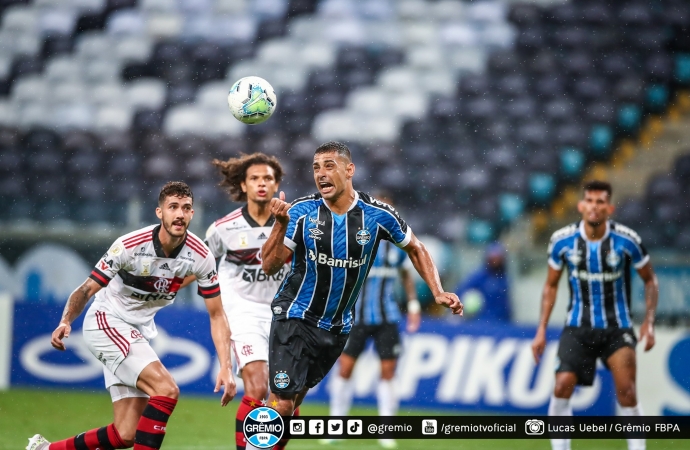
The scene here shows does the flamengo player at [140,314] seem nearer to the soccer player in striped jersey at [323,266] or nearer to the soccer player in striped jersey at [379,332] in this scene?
the soccer player in striped jersey at [323,266]

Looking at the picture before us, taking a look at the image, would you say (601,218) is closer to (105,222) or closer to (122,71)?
(105,222)

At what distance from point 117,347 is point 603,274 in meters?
3.85

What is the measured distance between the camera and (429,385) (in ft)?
33.1

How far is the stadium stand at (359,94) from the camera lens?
13727 millimetres

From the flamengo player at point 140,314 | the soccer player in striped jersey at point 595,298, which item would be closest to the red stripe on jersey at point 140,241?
the flamengo player at point 140,314

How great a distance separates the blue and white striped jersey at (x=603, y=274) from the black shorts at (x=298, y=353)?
2.41m

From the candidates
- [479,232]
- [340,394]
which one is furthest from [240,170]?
[479,232]

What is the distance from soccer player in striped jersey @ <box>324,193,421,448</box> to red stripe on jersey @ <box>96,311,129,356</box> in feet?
11.1

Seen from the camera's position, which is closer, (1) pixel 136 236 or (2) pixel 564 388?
(1) pixel 136 236

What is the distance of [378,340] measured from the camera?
886cm

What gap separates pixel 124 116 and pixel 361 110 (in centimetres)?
408

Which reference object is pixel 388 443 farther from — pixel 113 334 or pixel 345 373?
pixel 113 334

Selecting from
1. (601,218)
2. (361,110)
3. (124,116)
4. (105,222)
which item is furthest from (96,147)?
(601,218)

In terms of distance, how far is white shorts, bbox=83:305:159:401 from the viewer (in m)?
5.65
